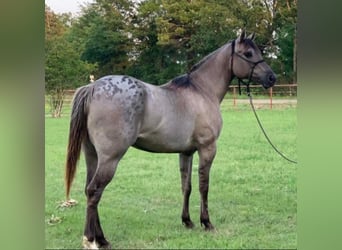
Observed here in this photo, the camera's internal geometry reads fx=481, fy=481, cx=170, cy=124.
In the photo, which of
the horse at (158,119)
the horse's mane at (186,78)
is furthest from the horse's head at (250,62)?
the horse's mane at (186,78)

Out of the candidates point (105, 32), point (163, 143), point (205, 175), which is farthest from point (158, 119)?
point (105, 32)

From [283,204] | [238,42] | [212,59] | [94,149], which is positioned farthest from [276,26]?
[94,149]

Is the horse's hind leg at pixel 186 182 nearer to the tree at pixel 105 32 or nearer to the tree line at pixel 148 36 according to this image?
the tree line at pixel 148 36

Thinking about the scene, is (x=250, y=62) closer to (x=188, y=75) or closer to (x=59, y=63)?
(x=188, y=75)

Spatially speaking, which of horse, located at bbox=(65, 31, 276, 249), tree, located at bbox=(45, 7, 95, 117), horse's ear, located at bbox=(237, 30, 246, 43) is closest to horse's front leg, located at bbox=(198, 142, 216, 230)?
horse, located at bbox=(65, 31, 276, 249)

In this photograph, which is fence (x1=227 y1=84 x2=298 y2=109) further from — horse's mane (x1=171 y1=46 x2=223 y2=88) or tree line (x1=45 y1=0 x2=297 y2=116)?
horse's mane (x1=171 y1=46 x2=223 y2=88)

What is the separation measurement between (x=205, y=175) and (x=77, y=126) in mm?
582

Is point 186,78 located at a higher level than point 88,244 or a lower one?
higher

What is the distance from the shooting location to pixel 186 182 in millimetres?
2096

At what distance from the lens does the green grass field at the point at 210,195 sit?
206 cm

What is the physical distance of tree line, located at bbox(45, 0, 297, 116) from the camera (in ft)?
6.79

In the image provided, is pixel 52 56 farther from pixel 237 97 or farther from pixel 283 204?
pixel 283 204

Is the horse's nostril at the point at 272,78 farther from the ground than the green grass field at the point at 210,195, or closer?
farther from the ground

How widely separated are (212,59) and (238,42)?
0.44 ft
